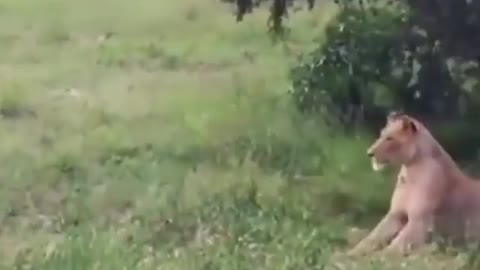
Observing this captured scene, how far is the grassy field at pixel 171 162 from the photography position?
250 inches

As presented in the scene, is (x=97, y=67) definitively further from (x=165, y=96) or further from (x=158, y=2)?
(x=158, y=2)

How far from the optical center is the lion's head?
6688 mm

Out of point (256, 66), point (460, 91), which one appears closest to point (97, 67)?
point (256, 66)

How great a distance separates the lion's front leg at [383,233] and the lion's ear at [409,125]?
42 centimetres

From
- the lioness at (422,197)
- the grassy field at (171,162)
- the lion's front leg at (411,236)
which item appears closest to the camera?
the grassy field at (171,162)

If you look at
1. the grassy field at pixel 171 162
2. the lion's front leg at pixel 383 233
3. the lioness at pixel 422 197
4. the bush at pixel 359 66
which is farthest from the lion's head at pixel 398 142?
the bush at pixel 359 66

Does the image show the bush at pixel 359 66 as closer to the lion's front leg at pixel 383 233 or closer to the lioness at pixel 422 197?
the lioness at pixel 422 197

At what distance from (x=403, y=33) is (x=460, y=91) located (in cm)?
49

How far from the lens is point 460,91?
8438mm

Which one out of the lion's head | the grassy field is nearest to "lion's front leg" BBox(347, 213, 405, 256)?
the grassy field

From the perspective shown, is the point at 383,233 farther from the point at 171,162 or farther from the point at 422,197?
the point at 171,162

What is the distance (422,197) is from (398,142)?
298 millimetres

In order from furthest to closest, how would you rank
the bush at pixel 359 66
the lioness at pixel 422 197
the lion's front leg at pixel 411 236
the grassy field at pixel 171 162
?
the bush at pixel 359 66 < the lioness at pixel 422 197 < the lion's front leg at pixel 411 236 < the grassy field at pixel 171 162

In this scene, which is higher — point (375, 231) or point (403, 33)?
point (403, 33)
